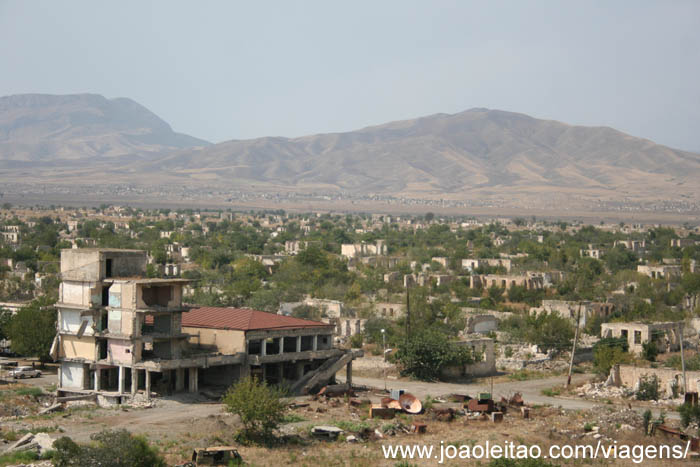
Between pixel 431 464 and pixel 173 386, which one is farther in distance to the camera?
pixel 173 386

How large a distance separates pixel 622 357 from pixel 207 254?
47.2 metres

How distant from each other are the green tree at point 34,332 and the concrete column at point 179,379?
716 centimetres

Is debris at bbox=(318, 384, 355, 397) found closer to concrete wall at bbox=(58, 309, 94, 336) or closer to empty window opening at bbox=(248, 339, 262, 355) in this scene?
empty window opening at bbox=(248, 339, 262, 355)

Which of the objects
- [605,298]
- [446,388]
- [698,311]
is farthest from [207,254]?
[446,388]

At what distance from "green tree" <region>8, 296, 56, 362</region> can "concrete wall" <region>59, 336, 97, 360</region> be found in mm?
4536

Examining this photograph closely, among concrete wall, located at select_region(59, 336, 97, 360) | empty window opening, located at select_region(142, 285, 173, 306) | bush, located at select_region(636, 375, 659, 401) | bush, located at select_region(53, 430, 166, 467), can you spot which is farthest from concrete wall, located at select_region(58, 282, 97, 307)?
bush, located at select_region(636, 375, 659, 401)

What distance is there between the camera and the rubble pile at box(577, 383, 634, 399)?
33156 millimetres

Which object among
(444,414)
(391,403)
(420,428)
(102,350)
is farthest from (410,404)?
(102,350)

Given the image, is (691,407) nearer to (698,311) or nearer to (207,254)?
(698,311)

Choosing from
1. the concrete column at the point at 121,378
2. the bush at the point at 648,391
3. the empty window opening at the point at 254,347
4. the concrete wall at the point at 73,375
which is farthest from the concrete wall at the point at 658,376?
the concrete wall at the point at 73,375

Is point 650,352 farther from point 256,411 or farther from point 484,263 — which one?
point 484,263

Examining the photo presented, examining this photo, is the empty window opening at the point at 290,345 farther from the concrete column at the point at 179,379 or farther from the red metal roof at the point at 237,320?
the concrete column at the point at 179,379

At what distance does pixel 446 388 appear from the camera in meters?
35.6

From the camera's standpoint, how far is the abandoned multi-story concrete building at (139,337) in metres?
30.9
